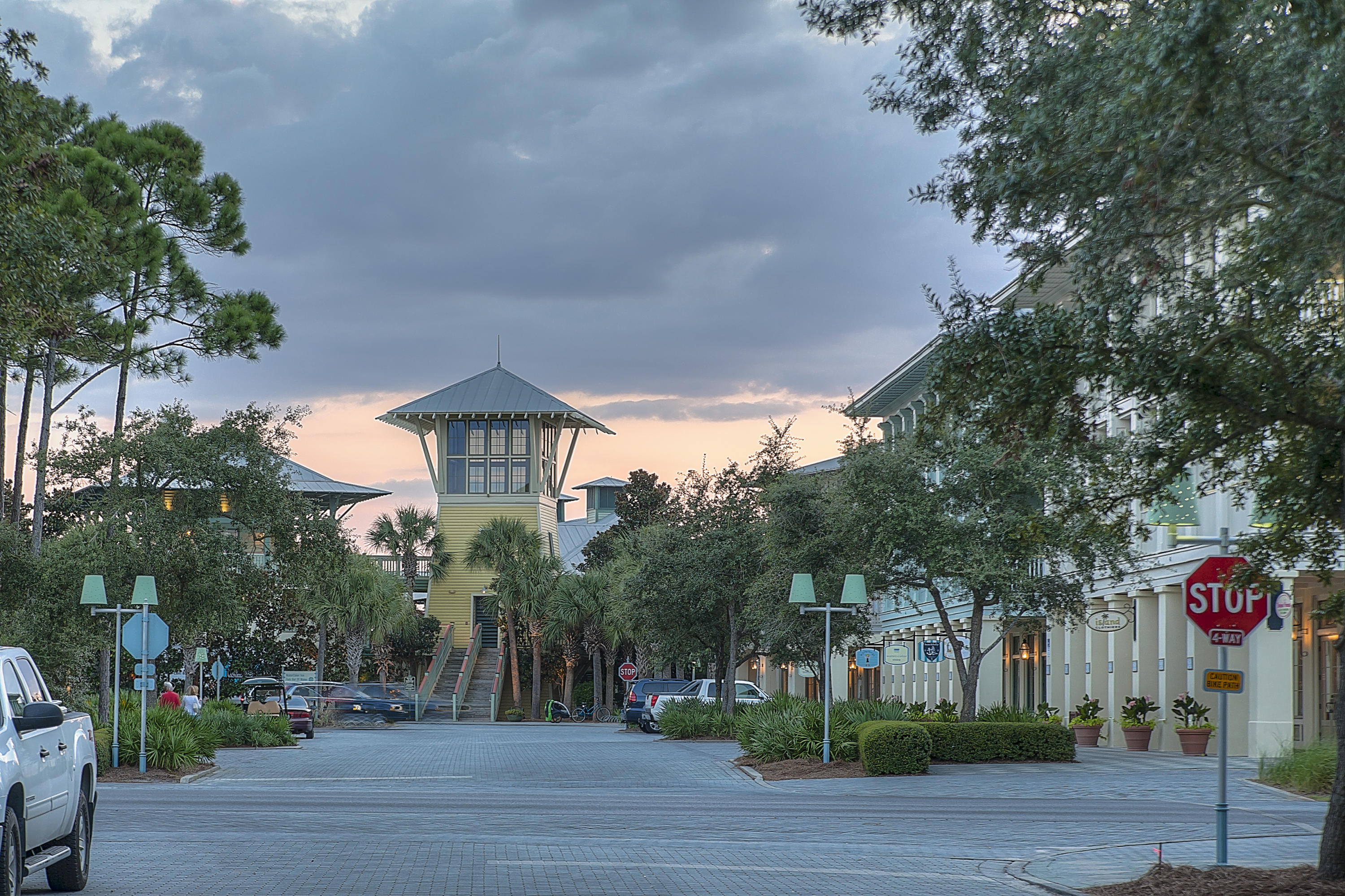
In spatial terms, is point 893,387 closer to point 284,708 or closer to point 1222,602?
point 284,708

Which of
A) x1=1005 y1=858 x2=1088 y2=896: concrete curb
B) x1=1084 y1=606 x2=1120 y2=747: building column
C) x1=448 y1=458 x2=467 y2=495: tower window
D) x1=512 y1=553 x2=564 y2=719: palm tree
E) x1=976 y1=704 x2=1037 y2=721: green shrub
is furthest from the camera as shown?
x1=448 y1=458 x2=467 y2=495: tower window

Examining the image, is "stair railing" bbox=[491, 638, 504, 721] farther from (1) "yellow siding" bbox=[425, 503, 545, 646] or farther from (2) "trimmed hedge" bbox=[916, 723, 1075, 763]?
(2) "trimmed hedge" bbox=[916, 723, 1075, 763]

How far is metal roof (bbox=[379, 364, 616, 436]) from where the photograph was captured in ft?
258

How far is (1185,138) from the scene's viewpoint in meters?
9.44

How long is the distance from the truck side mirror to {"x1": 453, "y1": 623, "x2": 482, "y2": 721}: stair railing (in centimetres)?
6017

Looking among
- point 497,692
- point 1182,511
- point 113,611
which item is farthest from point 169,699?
point 497,692

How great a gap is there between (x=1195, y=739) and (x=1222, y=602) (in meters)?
21.9

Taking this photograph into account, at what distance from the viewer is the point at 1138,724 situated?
3547cm

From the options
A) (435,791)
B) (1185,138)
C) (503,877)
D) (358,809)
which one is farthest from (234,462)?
(1185,138)

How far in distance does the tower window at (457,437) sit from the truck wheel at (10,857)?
71.5 metres

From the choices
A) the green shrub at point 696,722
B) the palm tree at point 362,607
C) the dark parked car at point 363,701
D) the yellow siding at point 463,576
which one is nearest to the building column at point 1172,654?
the green shrub at point 696,722

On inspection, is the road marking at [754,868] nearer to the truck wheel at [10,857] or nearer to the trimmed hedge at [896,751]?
the truck wheel at [10,857]

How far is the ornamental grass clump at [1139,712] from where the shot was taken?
35.3 meters

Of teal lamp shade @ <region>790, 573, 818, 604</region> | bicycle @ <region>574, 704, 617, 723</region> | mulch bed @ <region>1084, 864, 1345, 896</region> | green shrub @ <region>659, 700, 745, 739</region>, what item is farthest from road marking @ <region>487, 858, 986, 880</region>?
bicycle @ <region>574, 704, 617, 723</region>
